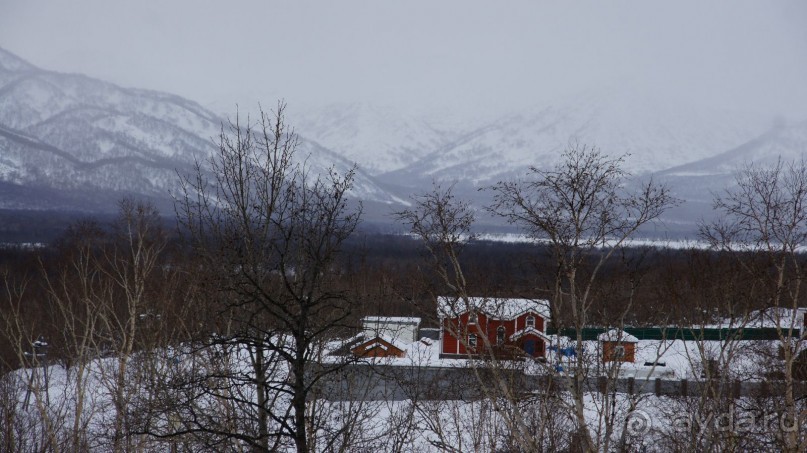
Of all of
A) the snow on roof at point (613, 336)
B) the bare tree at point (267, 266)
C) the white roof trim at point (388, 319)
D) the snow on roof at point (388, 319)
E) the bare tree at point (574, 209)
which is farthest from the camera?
the white roof trim at point (388, 319)

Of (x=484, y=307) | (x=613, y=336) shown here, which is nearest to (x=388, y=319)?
(x=613, y=336)

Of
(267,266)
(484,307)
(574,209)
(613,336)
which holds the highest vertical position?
(574,209)

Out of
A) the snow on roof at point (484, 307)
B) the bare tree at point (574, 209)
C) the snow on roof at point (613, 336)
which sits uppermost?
the bare tree at point (574, 209)

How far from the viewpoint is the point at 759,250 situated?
15016mm

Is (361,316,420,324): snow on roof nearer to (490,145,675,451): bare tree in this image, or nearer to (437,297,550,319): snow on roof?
(437,297,550,319): snow on roof

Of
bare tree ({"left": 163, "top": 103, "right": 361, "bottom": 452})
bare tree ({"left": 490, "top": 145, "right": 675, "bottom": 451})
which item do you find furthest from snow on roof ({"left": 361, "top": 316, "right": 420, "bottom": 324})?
bare tree ({"left": 490, "top": 145, "right": 675, "bottom": 451})

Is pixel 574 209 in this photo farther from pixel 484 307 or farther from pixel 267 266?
pixel 267 266

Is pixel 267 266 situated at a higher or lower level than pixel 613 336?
higher

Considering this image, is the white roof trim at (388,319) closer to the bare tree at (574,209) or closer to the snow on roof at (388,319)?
the snow on roof at (388,319)

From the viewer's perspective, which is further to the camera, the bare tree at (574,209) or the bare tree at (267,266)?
the bare tree at (574,209)

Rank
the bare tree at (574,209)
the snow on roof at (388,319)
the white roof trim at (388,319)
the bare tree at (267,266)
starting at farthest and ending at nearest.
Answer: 1. the white roof trim at (388,319)
2. the snow on roof at (388,319)
3. the bare tree at (574,209)
4. the bare tree at (267,266)

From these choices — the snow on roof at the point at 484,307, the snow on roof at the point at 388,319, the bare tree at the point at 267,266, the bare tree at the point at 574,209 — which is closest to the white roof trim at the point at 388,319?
the snow on roof at the point at 388,319

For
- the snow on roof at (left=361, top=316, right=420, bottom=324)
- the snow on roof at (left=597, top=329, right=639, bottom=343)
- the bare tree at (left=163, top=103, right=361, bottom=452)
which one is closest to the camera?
the bare tree at (left=163, top=103, right=361, bottom=452)

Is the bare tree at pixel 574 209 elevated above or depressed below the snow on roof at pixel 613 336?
above
